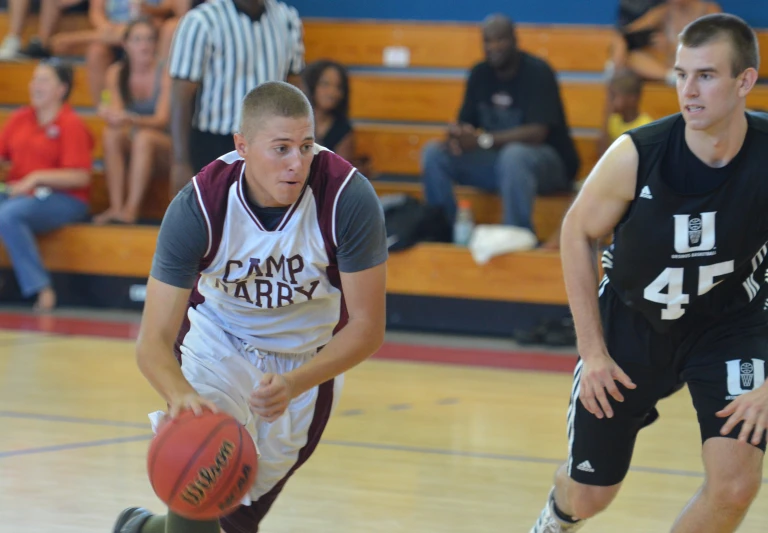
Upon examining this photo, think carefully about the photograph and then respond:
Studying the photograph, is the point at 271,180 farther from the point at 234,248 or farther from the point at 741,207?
the point at 741,207

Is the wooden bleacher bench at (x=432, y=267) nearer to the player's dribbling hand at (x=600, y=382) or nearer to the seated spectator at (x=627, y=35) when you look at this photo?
the seated spectator at (x=627, y=35)

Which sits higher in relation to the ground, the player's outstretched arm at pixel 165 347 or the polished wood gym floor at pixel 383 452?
the player's outstretched arm at pixel 165 347

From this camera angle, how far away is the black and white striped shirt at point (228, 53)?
744 centimetres

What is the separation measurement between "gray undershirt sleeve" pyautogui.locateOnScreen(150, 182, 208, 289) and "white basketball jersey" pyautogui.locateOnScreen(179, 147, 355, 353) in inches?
1.0

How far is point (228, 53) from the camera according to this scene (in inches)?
297

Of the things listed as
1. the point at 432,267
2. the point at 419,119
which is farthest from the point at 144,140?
the point at 432,267

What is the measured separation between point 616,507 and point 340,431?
153cm

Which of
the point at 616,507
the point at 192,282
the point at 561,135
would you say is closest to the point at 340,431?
the point at 616,507

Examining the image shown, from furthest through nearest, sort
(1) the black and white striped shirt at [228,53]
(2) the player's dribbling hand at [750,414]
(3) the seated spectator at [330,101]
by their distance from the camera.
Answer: (3) the seated spectator at [330,101], (1) the black and white striped shirt at [228,53], (2) the player's dribbling hand at [750,414]

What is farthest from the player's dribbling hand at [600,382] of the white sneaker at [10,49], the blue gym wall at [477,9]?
the white sneaker at [10,49]

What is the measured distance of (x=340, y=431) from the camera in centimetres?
558

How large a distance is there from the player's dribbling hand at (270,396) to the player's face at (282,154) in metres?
0.49

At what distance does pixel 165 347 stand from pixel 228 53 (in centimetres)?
455

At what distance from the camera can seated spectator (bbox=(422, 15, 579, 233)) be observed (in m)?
8.29
